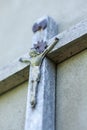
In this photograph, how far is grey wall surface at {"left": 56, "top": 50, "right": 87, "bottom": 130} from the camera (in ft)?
8.57

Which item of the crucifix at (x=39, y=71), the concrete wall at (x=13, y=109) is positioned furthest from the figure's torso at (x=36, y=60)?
the concrete wall at (x=13, y=109)

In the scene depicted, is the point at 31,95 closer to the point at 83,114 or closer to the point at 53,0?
the point at 83,114

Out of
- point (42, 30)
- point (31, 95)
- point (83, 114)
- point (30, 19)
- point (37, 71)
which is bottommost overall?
point (83, 114)

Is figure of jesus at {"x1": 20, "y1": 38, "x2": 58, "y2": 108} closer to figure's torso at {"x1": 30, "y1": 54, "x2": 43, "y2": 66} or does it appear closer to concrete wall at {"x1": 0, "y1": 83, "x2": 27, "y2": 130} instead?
figure's torso at {"x1": 30, "y1": 54, "x2": 43, "y2": 66}

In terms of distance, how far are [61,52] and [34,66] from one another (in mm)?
232

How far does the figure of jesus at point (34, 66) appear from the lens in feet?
9.15

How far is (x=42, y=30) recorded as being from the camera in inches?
122

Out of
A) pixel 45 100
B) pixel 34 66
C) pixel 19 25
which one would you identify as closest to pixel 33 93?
pixel 45 100

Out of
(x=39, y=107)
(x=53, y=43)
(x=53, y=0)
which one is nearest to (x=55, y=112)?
(x=39, y=107)

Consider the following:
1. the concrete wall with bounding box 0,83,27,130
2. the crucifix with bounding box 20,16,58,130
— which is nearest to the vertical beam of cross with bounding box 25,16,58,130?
the crucifix with bounding box 20,16,58,130

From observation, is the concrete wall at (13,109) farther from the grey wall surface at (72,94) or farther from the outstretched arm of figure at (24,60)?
the grey wall surface at (72,94)

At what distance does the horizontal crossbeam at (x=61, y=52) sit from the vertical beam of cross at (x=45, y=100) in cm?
11

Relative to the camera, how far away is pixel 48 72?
2.88m

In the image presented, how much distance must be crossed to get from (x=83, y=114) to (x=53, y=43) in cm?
61
